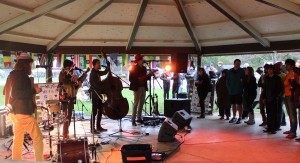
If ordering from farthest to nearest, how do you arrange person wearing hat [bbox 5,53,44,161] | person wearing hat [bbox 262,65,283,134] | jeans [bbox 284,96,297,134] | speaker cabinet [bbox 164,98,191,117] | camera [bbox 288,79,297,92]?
speaker cabinet [bbox 164,98,191,117] → person wearing hat [bbox 262,65,283,134] → jeans [bbox 284,96,297,134] → camera [bbox 288,79,297,92] → person wearing hat [bbox 5,53,44,161]

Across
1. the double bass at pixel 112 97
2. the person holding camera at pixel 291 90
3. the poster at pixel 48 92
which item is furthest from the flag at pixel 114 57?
the person holding camera at pixel 291 90

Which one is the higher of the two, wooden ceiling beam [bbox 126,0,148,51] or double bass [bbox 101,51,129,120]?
wooden ceiling beam [bbox 126,0,148,51]

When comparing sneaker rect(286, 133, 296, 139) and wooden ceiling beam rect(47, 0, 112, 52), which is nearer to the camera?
sneaker rect(286, 133, 296, 139)

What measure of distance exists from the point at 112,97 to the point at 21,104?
2237 millimetres

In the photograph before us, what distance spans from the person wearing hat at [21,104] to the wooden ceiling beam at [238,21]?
406 cm

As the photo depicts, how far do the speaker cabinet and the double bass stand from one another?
9.18 feet

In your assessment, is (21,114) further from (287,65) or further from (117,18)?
(287,65)

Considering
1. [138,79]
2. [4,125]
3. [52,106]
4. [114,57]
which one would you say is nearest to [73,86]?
[52,106]

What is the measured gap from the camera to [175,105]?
27.7ft

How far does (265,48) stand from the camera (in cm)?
797

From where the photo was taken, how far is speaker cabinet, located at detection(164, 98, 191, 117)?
8352 mm

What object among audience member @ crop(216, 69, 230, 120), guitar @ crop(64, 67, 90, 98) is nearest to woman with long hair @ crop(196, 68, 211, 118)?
audience member @ crop(216, 69, 230, 120)

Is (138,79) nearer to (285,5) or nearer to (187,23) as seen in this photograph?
(187,23)

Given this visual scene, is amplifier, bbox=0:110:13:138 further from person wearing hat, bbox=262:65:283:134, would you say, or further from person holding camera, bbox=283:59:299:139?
person holding camera, bbox=283:59:299:139
